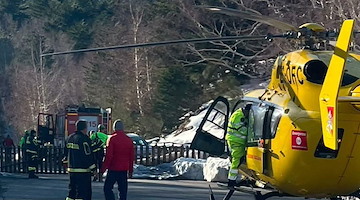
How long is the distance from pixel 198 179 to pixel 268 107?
42.0ft

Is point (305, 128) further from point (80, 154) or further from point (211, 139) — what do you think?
point (80, 154)

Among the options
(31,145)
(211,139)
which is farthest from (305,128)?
(31,145)

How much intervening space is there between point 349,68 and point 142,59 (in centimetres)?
4085

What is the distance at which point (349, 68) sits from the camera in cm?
1242

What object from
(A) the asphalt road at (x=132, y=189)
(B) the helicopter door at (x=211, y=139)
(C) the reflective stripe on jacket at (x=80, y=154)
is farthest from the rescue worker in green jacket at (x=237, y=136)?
(A) the asphalt road at (x=132, y=189)

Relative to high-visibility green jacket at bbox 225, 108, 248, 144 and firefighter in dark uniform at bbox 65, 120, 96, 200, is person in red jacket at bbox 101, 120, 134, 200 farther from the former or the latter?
high-visibility green jacket at bbox 225, 108, 248, 144

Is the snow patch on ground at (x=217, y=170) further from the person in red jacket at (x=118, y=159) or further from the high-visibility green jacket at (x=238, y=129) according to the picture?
the high-visibility green jacket at (x=238, y=129)

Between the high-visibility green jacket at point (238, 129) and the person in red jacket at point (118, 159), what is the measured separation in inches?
98.5

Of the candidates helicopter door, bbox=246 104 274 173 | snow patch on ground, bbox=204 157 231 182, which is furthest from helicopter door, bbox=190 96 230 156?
snow patch on ground, bbox=204 157 231 182

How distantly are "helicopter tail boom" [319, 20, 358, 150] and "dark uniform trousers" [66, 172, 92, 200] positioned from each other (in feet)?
18.7

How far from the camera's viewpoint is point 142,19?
173 ft

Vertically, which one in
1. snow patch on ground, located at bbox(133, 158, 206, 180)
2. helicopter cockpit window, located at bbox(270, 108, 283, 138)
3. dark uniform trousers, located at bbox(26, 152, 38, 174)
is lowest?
snow patch on ground, located at bbox(133, 158, 206, 180)

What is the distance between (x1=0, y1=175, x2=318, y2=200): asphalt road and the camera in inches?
770

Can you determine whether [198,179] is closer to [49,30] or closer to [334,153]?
[334,153]
